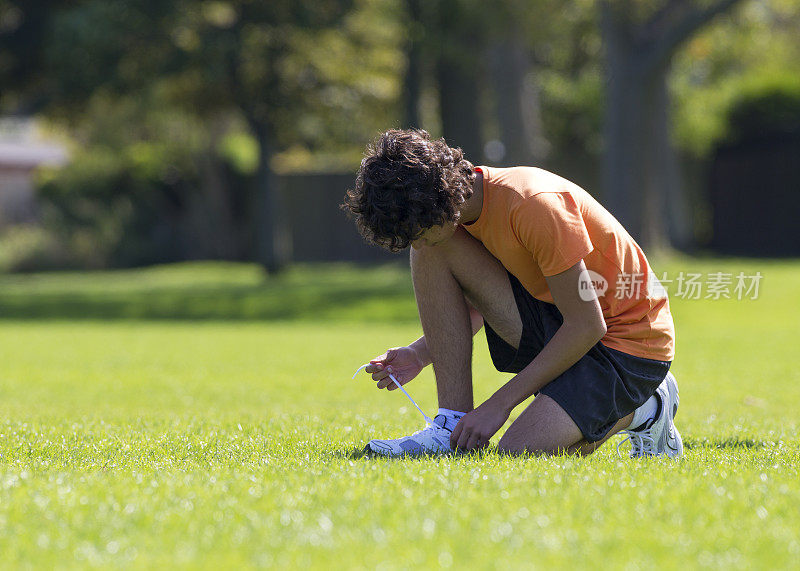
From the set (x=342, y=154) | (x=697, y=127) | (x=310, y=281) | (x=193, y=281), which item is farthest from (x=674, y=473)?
(x=342, y=154)

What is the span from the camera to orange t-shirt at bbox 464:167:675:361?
14.2ft

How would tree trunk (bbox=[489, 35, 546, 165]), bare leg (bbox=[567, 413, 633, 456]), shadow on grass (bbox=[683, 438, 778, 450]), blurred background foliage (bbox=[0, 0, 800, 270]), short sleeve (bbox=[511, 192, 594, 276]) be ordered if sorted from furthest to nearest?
tree trunk (bbox=[489, 35, 546, 165]), blurred background foliage (bbox=[0, 0, 800, 270]), shadow on grass (bbox=[683, 438, 778, 450]), bare leg (bbox=[567, 413, 633, 456]), short sleeve (bbox=[511, 192, 594, 276])

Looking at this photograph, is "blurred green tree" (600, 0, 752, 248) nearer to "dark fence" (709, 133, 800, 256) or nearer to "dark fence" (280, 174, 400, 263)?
"dark fence" (709, 133, 800, 256)

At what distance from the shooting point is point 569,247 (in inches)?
169

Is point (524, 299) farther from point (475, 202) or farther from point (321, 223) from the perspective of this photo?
point (321, 223)

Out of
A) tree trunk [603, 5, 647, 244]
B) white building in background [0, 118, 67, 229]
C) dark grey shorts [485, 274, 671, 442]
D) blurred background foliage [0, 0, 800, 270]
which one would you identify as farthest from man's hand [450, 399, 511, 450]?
white building in background [0, 118, 67, 229]

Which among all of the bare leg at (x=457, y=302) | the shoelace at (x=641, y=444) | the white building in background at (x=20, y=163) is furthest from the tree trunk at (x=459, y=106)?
the bare leg at (x=457, y=302)

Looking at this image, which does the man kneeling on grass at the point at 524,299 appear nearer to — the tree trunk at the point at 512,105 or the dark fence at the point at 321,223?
the tree trunk at the point at 512,105

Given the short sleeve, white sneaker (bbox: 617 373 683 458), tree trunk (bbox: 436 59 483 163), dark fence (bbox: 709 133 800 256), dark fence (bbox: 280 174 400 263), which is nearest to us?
the short sleeve

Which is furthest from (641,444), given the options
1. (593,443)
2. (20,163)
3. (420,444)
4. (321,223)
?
(20,163)

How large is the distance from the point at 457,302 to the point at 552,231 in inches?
28.6

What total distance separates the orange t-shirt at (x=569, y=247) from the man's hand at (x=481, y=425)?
0.61 meters

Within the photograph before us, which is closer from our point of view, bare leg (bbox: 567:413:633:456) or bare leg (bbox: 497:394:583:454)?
bare leg (bbox: 497:394:583:454)

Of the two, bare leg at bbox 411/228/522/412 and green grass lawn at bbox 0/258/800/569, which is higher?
bare leg at bbox 411/228/522/412
